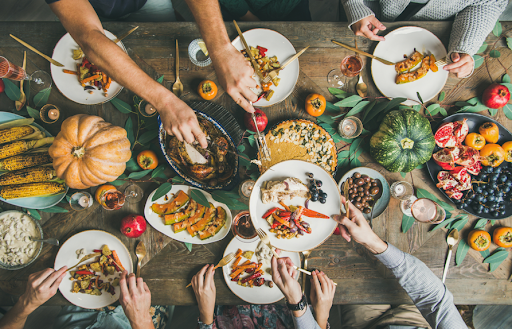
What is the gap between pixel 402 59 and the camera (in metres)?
1.78

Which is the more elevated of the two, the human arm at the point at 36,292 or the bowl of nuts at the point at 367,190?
the bowl of nuts at the point at 367,190

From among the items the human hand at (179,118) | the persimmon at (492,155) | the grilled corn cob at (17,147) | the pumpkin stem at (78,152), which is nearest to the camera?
the human hand at (179,118)

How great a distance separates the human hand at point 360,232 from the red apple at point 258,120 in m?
0.71

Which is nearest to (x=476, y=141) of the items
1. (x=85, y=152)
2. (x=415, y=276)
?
Answer: (x=415, y=276)

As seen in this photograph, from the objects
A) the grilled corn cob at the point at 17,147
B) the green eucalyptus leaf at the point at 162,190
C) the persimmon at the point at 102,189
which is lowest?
the persimmon at the point at 102,189

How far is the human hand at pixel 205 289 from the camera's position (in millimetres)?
1761

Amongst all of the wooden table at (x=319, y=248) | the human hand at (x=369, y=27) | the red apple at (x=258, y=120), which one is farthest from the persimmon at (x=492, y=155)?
the red apple at (x=258, y=120)

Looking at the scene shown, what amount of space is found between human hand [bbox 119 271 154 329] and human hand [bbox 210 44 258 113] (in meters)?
1.41

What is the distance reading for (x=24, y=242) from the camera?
1.78 m

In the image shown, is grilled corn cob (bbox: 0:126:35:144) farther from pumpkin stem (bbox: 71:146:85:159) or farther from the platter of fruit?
the platter of fruit

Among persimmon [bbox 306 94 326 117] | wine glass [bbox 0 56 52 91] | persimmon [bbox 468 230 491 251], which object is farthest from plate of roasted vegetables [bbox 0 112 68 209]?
persimmon [bbox 468 230 491 251]

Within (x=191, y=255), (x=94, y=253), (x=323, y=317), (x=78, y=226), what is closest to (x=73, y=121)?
(x=78, y=226)

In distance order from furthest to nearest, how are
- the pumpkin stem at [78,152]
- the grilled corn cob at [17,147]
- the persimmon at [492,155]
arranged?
Result: the persimmon at [492,155] → the grilled corn cob at [17,147] → the pumpkin stem at [78,152]

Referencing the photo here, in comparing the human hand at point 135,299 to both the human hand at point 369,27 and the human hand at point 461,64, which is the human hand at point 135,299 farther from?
the human hand at point 461,64
